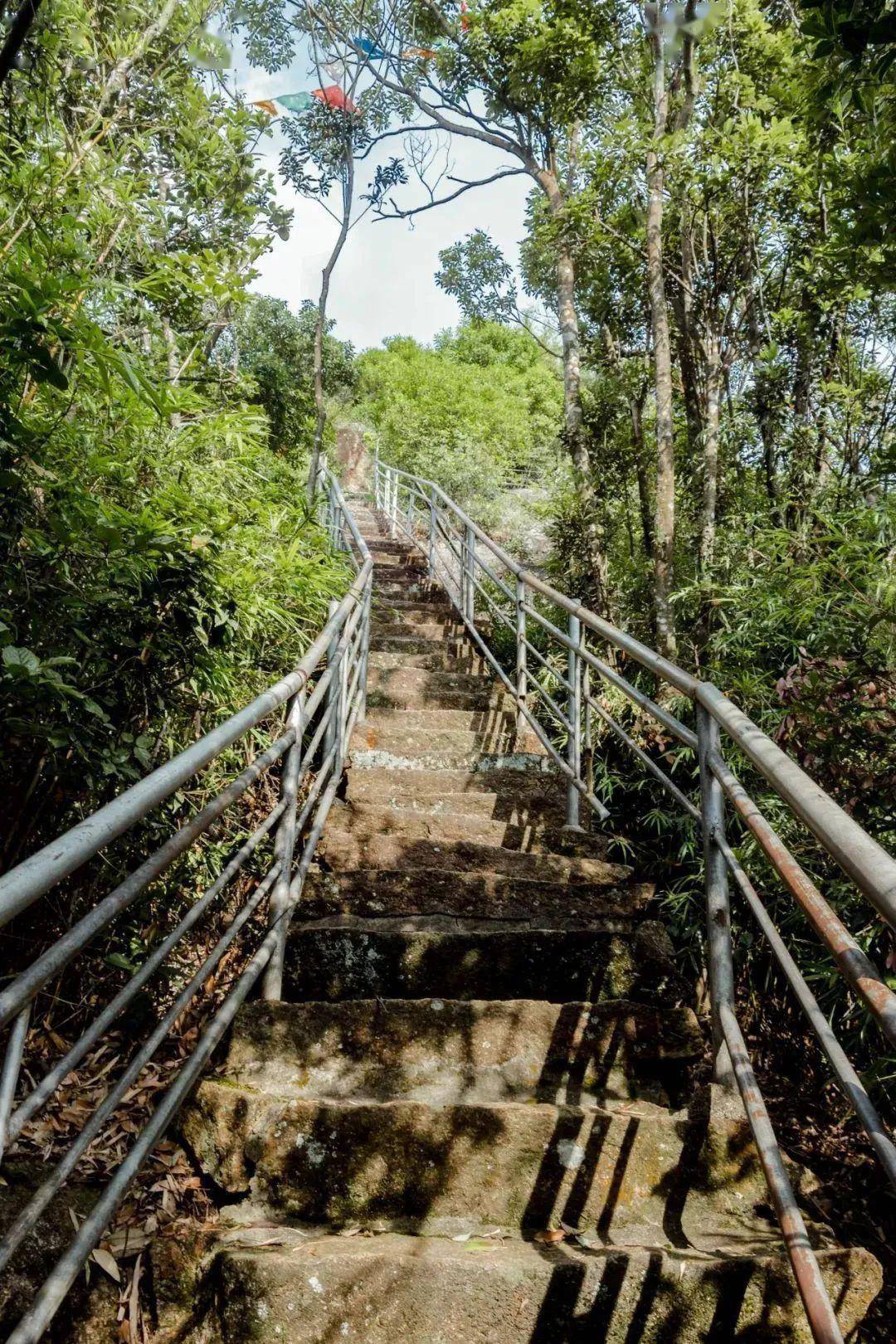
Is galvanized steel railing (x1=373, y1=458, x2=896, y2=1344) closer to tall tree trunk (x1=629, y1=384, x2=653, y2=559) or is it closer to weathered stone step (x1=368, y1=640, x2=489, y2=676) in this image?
weathered stone step (x1=368, y1=640, x2=489, y2=676)

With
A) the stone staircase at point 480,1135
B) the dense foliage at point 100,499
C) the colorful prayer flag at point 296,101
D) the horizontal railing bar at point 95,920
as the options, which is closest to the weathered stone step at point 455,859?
the stone staircase at point 480,1135

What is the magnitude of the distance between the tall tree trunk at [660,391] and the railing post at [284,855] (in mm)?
3338

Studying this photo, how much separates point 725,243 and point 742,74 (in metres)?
1.02

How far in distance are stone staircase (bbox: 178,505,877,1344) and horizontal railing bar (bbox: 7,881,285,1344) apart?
259 mm

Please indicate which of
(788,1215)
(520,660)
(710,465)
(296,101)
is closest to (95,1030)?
(788,1215)

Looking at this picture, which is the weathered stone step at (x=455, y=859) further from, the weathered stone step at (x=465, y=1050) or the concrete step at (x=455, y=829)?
the weathered stone step at (x=465, y=1050)

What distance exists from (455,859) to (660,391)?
3703 millimetres


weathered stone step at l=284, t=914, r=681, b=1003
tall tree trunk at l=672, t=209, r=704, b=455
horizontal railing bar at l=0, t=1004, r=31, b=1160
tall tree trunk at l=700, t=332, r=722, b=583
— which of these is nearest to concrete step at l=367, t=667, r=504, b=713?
tall tree trunk at l=700, t=332, r=722, b=583

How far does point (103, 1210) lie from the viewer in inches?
40.9

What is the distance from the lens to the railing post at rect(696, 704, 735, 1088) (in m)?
1.70

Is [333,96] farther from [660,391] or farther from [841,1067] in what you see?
[841,1067]

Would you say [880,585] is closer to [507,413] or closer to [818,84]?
[818,84]

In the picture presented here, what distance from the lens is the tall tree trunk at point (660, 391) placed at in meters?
5.10

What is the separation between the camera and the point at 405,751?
13.3ft
